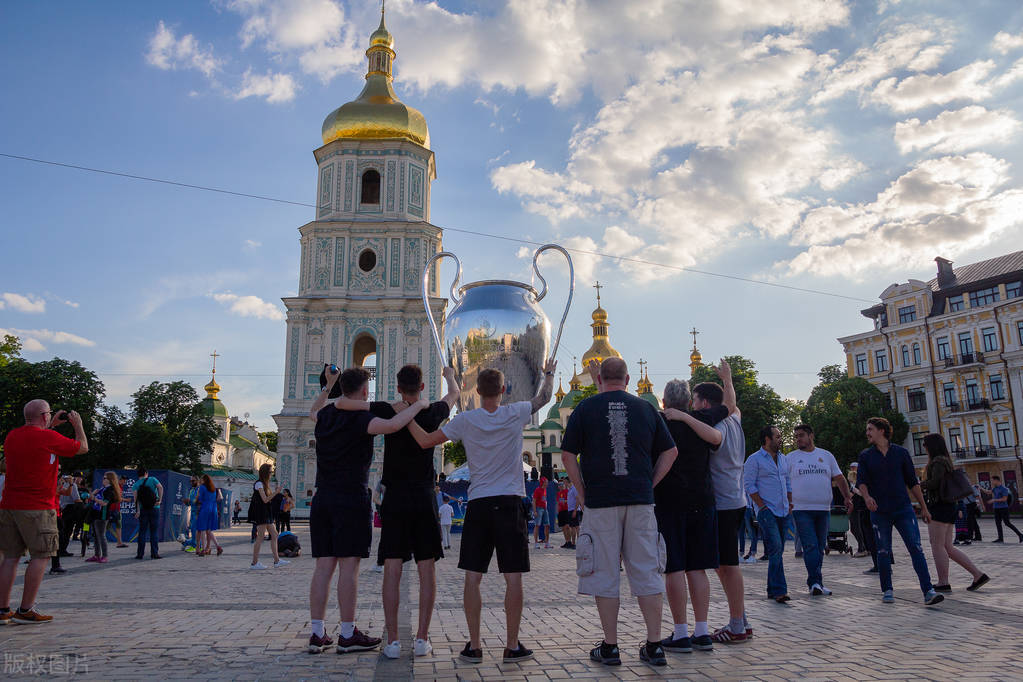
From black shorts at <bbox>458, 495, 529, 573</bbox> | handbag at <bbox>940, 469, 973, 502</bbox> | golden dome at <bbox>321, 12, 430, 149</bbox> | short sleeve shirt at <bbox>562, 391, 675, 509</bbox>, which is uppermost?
golden dome at <bbox>321, 12, 430, 149</bbox>

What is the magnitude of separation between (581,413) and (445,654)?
1819 millimetres

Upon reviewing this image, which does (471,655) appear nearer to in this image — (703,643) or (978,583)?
(703,643)

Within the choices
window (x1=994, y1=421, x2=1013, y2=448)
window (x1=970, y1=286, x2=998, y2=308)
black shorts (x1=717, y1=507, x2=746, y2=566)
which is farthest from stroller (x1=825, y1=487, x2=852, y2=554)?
window (x1=970, y1=286, x2=998, y2=308)

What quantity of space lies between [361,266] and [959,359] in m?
36.1

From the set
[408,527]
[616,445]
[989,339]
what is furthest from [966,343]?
[408,527]

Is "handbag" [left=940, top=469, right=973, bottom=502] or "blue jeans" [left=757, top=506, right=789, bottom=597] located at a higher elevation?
"handbag" [left=940, top=469, right=973, bottom=502]

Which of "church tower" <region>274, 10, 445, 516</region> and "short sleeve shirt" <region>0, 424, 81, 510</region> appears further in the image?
"church tower" <region>274, 10, 445, 516</region>

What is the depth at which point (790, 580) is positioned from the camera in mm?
9023

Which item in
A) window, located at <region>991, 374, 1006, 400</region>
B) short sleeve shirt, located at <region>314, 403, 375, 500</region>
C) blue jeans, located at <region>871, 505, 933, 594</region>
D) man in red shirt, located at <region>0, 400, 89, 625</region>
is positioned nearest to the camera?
short sleeve shirt, located at <region>314, 403, 375, 500</region>

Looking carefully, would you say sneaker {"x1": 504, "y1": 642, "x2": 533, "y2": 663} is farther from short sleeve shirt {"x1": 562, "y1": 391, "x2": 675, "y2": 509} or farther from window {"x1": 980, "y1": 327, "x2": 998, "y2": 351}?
window {"x1": 980, "y1": 327, "x2": 998, "y2": 351}

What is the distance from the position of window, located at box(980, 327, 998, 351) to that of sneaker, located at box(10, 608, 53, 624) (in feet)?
161

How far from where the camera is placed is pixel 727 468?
571 centimetres

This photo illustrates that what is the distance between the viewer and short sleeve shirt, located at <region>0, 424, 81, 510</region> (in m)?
6.19

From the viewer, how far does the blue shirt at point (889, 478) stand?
7.22 m
